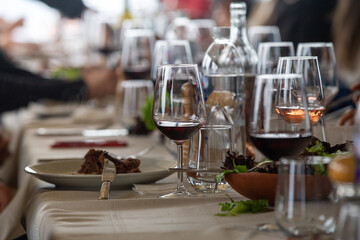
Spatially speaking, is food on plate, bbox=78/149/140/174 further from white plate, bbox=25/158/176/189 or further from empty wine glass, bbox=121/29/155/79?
empty wine glass, bbox=121/29/155/79

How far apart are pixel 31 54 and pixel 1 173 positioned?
341cm

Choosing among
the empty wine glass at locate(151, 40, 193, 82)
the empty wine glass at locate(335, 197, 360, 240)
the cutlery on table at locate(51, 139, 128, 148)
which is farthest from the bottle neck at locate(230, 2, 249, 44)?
the empty wine glass at locate(335, 197, 360, 240)

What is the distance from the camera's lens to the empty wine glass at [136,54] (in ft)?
8.38

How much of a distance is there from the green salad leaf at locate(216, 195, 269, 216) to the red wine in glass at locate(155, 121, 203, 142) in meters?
0.17

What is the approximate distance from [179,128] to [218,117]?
22 cm

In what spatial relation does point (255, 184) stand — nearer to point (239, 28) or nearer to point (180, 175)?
point (180, 175)

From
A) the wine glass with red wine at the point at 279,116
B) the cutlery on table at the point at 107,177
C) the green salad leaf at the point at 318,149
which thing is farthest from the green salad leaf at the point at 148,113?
the wine glass with red wine at the point at 279,116

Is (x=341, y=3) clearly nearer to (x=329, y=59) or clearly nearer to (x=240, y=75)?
(x=329, y=59)

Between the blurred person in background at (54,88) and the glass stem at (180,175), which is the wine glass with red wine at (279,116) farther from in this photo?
the blurred person in background at (54,88)

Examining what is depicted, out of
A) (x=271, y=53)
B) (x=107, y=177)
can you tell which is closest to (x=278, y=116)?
(x=107, y=177)

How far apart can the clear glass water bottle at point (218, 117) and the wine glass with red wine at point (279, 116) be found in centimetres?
19

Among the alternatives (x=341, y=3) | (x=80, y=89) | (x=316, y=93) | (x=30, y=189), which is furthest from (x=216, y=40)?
(x=341, y=3)

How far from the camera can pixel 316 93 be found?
1115mm

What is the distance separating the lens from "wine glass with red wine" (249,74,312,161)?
0.83 m
